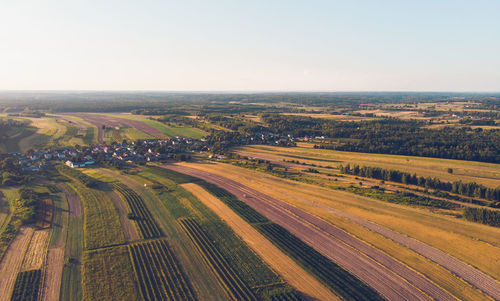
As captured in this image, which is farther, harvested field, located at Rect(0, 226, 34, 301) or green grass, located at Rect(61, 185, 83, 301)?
harvested field, located at Rect(0, 226, 34, 301)

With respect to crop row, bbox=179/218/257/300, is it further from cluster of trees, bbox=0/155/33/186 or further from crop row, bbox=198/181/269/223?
cluster of trees, bbox=0/155/33/186

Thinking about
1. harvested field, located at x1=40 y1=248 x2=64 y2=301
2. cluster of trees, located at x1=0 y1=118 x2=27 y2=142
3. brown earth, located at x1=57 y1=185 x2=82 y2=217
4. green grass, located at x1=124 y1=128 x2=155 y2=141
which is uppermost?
cluster of trees, located at x1=0 y1=118 x2=27 y2=142

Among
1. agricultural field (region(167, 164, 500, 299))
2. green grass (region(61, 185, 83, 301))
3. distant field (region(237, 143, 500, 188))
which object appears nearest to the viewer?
green grass (region(61, 185, 83, 301))

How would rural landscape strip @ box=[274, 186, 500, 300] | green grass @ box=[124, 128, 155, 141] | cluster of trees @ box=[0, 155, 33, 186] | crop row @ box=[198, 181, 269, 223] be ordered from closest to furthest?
rural landscape strip @ box=[274, 186, 500, 300], crop row @ box=[198, 181, 269, 223], cluster of trees @ box=[0, 155, 33, 186], green grass @ box=[124, 128, 155, 141]

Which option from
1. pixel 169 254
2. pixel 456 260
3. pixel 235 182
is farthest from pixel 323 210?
pixel 169 254

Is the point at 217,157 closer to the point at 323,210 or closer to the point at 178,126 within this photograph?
the point at 323,210

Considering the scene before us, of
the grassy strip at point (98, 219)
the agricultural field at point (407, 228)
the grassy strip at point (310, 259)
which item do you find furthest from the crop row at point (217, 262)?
the agricultural field at point (407, 228)

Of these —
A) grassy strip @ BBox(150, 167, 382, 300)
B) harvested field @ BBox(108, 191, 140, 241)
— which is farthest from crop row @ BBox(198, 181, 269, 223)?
harvested field @ BBox(108, 191, 140, 241)
